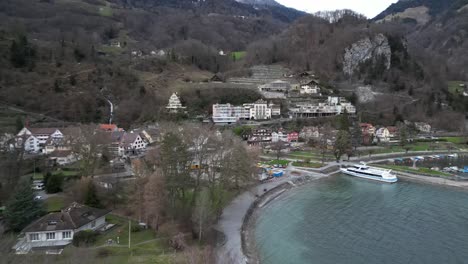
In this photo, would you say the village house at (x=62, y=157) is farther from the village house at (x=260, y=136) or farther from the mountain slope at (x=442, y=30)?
the mountain slope at (x=442, y=30)

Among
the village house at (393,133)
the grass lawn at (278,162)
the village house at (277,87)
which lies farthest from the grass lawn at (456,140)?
the grass lawn at (278,162)

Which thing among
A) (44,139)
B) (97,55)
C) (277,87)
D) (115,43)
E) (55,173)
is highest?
(115,43)

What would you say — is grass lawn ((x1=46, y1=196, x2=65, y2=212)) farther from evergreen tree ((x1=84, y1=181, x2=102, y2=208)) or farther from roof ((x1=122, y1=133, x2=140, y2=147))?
roof ((x1=122, y1=133, x2=140, y2=147))

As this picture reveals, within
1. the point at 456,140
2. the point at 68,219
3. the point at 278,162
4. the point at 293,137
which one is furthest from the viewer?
the point at 456,140

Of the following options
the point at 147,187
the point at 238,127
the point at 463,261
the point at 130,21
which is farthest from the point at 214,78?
the point at 130,21

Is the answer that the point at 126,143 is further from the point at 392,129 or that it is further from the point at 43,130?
the point at 392,129

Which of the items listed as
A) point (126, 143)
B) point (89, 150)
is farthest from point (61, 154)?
point (89, 150)

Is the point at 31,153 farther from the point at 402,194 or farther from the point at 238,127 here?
the point at 402,194
